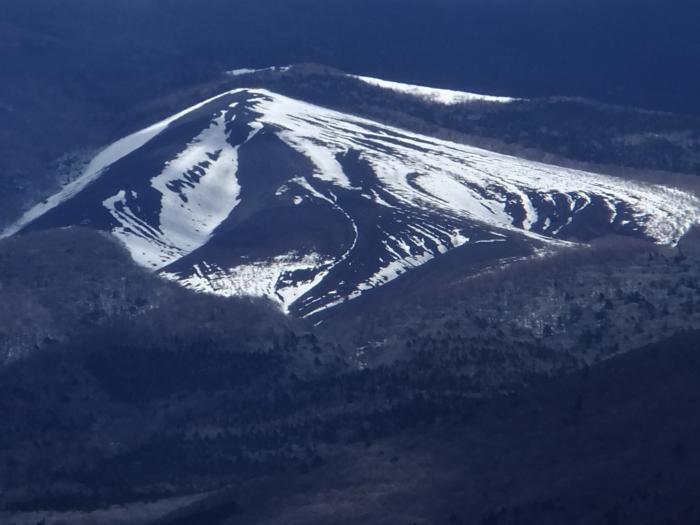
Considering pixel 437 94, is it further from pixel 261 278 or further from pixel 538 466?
pixel 538 466

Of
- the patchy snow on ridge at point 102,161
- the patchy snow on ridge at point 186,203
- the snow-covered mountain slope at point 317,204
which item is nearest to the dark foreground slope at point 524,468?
the snow-covered mountain slope at point 317,204

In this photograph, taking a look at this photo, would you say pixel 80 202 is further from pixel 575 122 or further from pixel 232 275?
pixel 575 122

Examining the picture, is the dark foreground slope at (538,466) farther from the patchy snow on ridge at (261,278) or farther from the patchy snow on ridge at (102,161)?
the patchy snow on ridge at (102,161)

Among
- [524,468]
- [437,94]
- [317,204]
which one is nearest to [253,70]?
[437,94]

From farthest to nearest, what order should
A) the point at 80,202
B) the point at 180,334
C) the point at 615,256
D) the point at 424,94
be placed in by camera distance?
1. the point at 424,94
2. the point at 80,202
3. the point at 615,256
4. the point at 180,334

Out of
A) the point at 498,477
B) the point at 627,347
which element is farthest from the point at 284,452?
the point at 627,347

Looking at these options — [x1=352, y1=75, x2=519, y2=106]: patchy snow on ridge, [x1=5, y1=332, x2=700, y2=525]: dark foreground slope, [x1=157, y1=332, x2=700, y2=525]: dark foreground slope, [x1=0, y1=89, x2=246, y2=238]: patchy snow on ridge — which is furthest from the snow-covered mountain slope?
[x1=157, y1=332, x2=700, y2=525]: dark foreground slope
